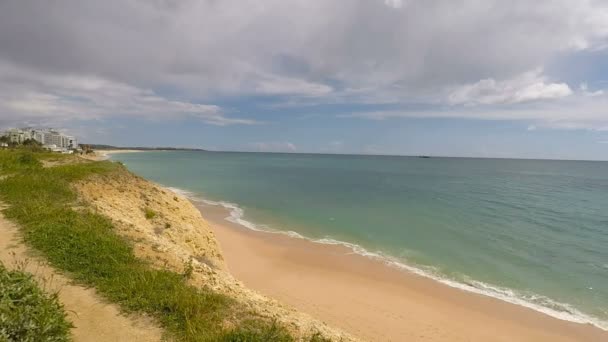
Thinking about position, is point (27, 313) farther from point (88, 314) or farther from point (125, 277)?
point (125, 277)

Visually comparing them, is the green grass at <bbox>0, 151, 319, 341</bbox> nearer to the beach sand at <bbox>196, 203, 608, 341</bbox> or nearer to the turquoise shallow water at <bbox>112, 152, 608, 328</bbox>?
the beach sand at <bbox>196, 203, 608, 341</bbox>

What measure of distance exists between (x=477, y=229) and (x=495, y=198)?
19791 millimetres

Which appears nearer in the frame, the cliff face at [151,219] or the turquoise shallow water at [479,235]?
the cliff face at [151,219]

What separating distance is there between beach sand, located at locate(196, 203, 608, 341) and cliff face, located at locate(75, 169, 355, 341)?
3.23 meters

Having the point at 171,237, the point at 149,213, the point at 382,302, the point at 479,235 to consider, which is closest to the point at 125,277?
the point at 171,237

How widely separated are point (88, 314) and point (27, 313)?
120 centimetres

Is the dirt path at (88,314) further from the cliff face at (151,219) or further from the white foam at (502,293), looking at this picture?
the white foam at (502,293)

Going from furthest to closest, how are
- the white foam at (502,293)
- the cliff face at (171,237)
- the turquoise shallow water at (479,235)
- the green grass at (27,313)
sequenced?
the turquoise shallow water at (479,235) < the white foam at (502,293) < the cliff face at (171,237) < the green grass at (27,313)

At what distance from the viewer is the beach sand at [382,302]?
10.8 meters

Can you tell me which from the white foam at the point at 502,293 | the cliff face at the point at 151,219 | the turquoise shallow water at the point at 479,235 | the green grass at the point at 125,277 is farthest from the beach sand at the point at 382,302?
the green grass at the point at 125,277

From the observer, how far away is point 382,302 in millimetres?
12438

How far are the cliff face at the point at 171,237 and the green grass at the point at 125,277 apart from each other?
45cm

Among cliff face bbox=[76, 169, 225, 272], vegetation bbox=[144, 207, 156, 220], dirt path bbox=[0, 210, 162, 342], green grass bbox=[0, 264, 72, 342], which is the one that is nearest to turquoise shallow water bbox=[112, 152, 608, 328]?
cliff face bbox=[76, 169, 225, 272]

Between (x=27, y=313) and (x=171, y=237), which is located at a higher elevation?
(x=27, y=313)
